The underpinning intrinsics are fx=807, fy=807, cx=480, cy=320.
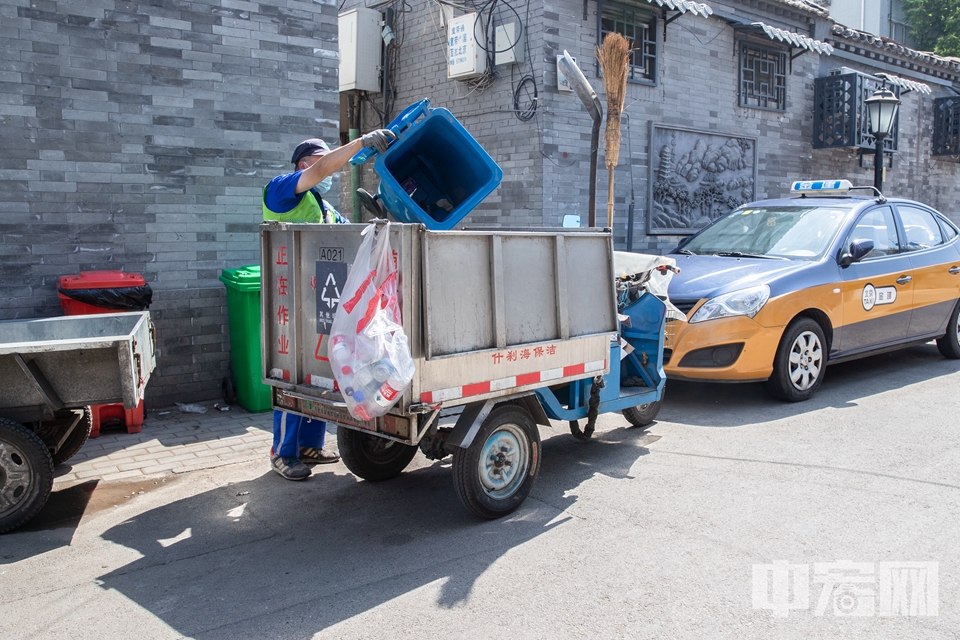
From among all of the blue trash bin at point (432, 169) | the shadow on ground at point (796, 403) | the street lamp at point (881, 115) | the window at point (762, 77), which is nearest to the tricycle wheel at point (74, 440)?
the blue trash bin at point (432, 169)

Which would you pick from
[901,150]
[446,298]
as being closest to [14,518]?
[446,298]

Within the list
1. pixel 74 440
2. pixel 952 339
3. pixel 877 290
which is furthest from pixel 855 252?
pixel 74 440

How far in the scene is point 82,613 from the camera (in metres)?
3.51

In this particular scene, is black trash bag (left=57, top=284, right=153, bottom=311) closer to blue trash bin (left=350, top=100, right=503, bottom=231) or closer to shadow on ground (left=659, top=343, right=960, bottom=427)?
blue trash bin (left=350, top=100, right=503, bottom=231)

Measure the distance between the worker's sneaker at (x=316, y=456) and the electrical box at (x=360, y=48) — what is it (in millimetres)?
7957

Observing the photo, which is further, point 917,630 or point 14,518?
point 14,518

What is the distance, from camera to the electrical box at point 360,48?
1202 centimetres

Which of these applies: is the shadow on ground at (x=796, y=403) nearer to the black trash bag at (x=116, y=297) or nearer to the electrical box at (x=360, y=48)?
the black trash bag at (x=116, y=297)

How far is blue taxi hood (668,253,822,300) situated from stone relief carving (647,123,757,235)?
4.31 meters

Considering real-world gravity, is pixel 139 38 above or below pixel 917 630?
above

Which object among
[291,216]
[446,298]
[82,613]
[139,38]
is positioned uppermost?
[139,38]

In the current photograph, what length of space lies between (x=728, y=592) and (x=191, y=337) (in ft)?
17.0

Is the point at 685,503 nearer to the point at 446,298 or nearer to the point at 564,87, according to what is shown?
the point at 446,298

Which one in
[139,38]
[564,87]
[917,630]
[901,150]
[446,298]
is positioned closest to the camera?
[917,630]
